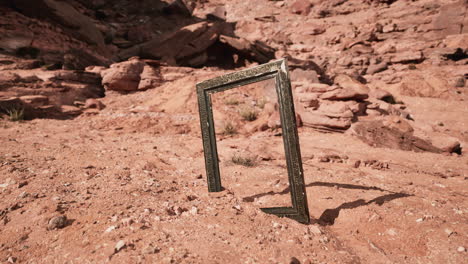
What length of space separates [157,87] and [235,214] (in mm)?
7867

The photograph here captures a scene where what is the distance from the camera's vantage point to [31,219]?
69.0 inches

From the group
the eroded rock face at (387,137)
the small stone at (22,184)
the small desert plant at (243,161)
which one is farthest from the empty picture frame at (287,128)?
the eroded rock face at (387,137)

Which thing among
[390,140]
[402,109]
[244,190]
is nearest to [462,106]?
[402,109]

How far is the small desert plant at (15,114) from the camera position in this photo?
17.8ft

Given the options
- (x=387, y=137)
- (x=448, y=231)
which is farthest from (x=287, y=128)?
(x=387, y=137)

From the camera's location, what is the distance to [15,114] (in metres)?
5.45

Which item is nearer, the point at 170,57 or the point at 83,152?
the point at 83,152

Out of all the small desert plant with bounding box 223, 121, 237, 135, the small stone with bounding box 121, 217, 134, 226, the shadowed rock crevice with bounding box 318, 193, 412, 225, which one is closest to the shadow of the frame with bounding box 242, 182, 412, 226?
the shadowed rock crevice with bounding box 318, 193, 412, 225

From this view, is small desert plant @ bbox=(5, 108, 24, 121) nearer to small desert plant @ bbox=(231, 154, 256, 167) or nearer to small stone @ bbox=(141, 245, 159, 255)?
small desert plant @ bbox=(231, 154, 256, 167)

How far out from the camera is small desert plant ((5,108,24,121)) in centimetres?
543

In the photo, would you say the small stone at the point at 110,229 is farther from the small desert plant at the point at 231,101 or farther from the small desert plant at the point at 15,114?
the small desert plant at the point at 231,101

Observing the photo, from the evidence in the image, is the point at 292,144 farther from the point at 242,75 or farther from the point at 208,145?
the point at 208,145

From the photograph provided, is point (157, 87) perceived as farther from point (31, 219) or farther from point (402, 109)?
point (402, 109)

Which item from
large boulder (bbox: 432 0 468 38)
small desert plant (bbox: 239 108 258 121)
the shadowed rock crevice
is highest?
large boulder (bbox: 432 0 468 38)
